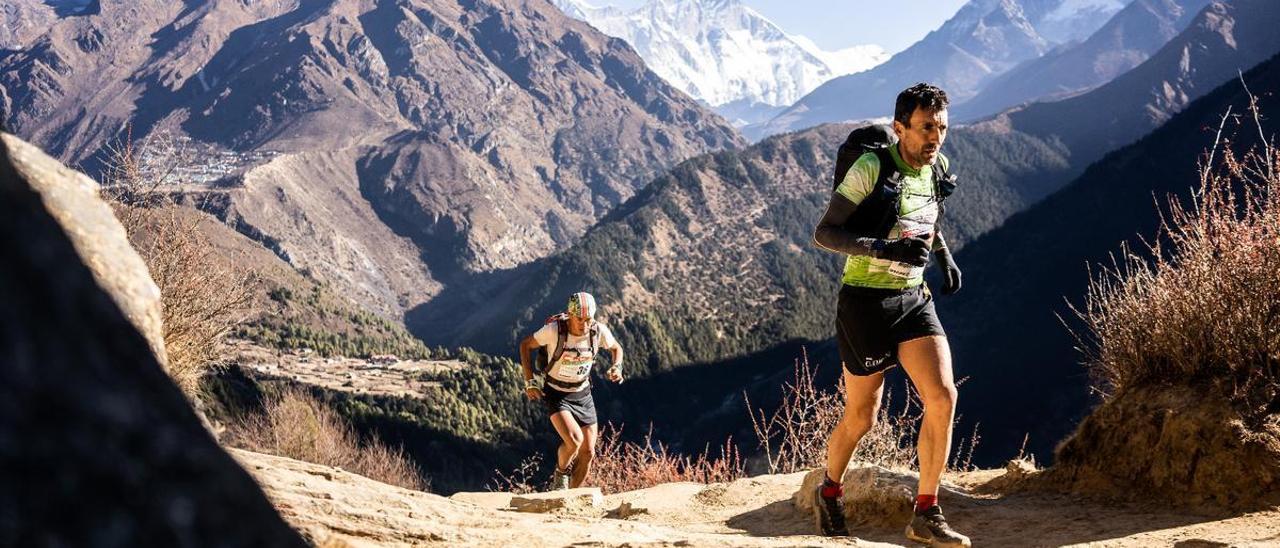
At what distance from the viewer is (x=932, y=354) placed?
4.22 metres

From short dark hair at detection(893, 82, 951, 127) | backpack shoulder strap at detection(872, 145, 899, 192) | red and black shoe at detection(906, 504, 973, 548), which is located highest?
short dark hair at detection(893, 82, 951, 127)

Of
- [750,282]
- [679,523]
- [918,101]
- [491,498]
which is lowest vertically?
[750,282]

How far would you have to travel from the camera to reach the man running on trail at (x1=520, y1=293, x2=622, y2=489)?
8219mm

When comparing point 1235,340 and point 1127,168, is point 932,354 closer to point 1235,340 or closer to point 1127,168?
point 1235,340

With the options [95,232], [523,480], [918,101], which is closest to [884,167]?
[918,101]

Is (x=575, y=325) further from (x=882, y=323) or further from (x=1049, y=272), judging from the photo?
(x=1049, y=272)

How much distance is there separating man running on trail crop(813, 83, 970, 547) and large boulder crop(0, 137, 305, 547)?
349cm

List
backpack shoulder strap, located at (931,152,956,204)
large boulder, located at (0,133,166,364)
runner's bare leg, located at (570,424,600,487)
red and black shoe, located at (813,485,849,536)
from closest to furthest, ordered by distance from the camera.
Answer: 1. large boulder, located at (0,133,166,364)
2. backpack shoulder strap, located at (931,152,956,204)
3. red and black shoe, located at (813,485,849,536)
4. runner's bare leg, located at (570,424,600,487)

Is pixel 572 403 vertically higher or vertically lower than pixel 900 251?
lower

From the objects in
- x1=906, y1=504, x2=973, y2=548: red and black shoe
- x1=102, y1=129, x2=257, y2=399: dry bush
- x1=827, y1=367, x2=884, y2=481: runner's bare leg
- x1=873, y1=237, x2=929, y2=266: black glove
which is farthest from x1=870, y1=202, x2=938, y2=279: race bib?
x1=102, y1=129, x2=257, y2=399: dry bush

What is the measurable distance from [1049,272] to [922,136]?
97751 millimetres

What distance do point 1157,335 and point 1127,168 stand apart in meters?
110

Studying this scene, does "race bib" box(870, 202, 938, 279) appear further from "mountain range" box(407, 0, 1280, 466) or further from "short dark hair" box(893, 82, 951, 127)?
"mountain range" box(407, 0, 1280, 466)

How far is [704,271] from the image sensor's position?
16588 cm
